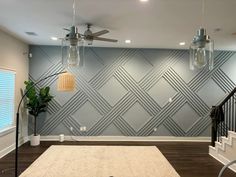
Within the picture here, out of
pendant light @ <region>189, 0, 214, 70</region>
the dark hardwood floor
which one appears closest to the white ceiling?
pendant light @ <region>189, 0, 214, 70</region>

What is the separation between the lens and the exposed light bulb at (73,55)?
2.70 metres

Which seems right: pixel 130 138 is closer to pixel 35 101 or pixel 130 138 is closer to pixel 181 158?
pixel 181 158

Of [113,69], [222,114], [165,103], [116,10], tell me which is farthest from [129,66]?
[116,10]

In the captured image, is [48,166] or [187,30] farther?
[187,30]

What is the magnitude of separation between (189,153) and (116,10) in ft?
13.1

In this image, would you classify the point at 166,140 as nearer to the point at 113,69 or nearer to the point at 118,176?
the point at 113,69

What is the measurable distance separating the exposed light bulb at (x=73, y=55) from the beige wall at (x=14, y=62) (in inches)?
134

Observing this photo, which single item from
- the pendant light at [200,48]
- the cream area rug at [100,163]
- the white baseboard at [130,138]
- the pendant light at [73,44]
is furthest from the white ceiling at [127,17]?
the white baseboard at [130,138]

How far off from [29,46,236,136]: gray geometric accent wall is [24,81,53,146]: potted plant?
498 millimetres

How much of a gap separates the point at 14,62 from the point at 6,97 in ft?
3.21

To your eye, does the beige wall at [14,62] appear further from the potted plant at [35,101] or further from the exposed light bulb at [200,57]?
the exposed light bulb at [200,57]

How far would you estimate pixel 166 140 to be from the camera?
24.6ft

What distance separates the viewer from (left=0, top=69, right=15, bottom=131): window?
5.61 m

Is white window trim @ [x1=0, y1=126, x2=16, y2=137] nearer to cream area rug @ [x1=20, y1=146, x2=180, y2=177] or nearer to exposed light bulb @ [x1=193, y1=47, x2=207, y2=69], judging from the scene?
cream area rug @ [x1=20, y1=146, x2=180, y2=177]
